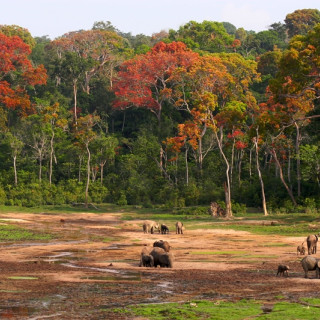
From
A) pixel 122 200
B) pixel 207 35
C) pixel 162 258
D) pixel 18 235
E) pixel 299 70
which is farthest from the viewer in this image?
pixel 207 35

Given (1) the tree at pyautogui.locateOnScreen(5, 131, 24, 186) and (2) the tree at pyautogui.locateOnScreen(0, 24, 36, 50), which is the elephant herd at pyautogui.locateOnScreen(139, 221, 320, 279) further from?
(2) the tree at pyautogui.locateOnScreen(0, 24, 36, 50)

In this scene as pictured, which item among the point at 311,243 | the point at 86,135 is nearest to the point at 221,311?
the point at 311,243

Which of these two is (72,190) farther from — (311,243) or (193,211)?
(311,243)

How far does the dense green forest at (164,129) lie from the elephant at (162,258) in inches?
893

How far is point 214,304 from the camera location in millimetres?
14781

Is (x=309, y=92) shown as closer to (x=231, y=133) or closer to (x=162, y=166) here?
(x=231, y=133)

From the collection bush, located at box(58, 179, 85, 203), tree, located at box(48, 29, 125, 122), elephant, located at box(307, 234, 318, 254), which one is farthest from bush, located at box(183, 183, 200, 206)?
elephant, located at box(307, 234, 318, 254)

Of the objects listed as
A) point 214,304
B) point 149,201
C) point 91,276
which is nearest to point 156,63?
point 149,201

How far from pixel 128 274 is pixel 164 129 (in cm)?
4826

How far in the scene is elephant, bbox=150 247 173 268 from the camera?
2178cm

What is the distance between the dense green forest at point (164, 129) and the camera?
167 ft

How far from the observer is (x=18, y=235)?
33656 millimetres

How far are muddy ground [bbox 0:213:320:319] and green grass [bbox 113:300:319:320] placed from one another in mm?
553

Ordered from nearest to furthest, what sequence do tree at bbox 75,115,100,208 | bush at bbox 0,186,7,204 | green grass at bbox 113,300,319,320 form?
1. green grass at bbox 113,300,319,320
2. bush at bbox 0,186,7,204
3. tree at bbox 75,115,100,208
